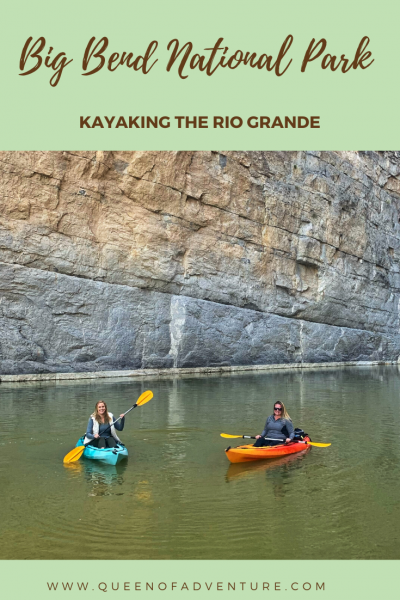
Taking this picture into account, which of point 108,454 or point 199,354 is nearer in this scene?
point 108,454

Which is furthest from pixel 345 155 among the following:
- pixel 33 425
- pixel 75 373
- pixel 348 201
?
pixel 33 425

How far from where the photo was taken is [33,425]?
15711 millimetres

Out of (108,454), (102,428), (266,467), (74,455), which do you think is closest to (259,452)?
(266,467)

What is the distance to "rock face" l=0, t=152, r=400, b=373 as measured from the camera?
2956 centimetres

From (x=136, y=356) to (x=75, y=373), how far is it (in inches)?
146

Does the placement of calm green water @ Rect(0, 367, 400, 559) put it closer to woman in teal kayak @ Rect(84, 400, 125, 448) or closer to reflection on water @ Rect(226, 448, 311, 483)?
reflection on water @ Rect(226, 448, 311, 483)

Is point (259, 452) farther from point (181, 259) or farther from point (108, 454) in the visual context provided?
point (181, 259)

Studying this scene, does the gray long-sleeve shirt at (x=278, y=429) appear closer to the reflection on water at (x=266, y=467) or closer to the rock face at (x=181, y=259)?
the reflection on water at (x=266, y=467)

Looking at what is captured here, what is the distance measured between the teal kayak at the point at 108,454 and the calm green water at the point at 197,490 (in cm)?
17

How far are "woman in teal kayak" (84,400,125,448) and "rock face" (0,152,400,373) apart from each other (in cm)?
1708

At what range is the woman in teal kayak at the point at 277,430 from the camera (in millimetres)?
12477

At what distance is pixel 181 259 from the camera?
116ft

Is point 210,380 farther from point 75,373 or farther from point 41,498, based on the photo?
point 41,498

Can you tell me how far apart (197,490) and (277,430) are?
3397mm
